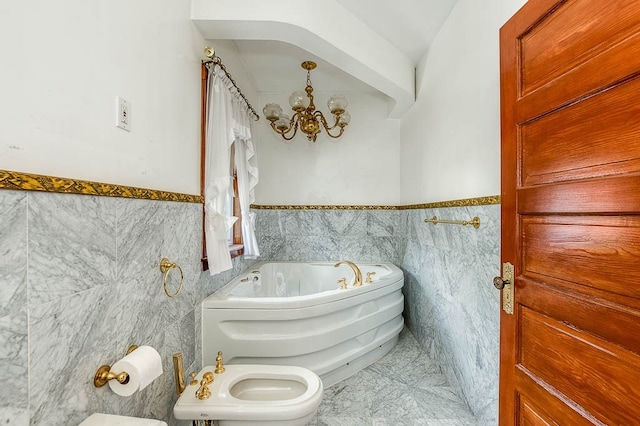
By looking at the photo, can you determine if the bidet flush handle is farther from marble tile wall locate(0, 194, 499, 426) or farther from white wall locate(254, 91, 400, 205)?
white wall locate(254, 91, 400, 205)

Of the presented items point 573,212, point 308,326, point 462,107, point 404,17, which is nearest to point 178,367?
point 308,326

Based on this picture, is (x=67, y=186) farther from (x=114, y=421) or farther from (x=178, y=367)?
(x=178, y=367)

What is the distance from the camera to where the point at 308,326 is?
6.45 ft

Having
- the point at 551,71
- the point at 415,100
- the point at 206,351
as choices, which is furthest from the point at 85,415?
the point at 415,100

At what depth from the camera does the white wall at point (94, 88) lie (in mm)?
750

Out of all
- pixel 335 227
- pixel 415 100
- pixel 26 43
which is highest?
pixel 415 100

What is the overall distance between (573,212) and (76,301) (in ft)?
4.77

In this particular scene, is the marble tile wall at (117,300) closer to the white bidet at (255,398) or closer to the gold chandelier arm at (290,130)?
the white bidet at (255,398)

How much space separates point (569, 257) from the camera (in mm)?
849

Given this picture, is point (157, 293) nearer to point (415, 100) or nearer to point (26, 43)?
point (26, 43)

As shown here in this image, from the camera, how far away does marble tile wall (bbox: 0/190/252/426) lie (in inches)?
28.4

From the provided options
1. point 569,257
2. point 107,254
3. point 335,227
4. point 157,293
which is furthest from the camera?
point 335,227

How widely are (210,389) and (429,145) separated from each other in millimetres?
2306

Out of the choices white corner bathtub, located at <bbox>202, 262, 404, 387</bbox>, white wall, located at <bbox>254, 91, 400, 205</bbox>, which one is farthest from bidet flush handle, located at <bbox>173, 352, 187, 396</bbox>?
white wall, located at <bbox>254, 91, 400, 205</bbox>
